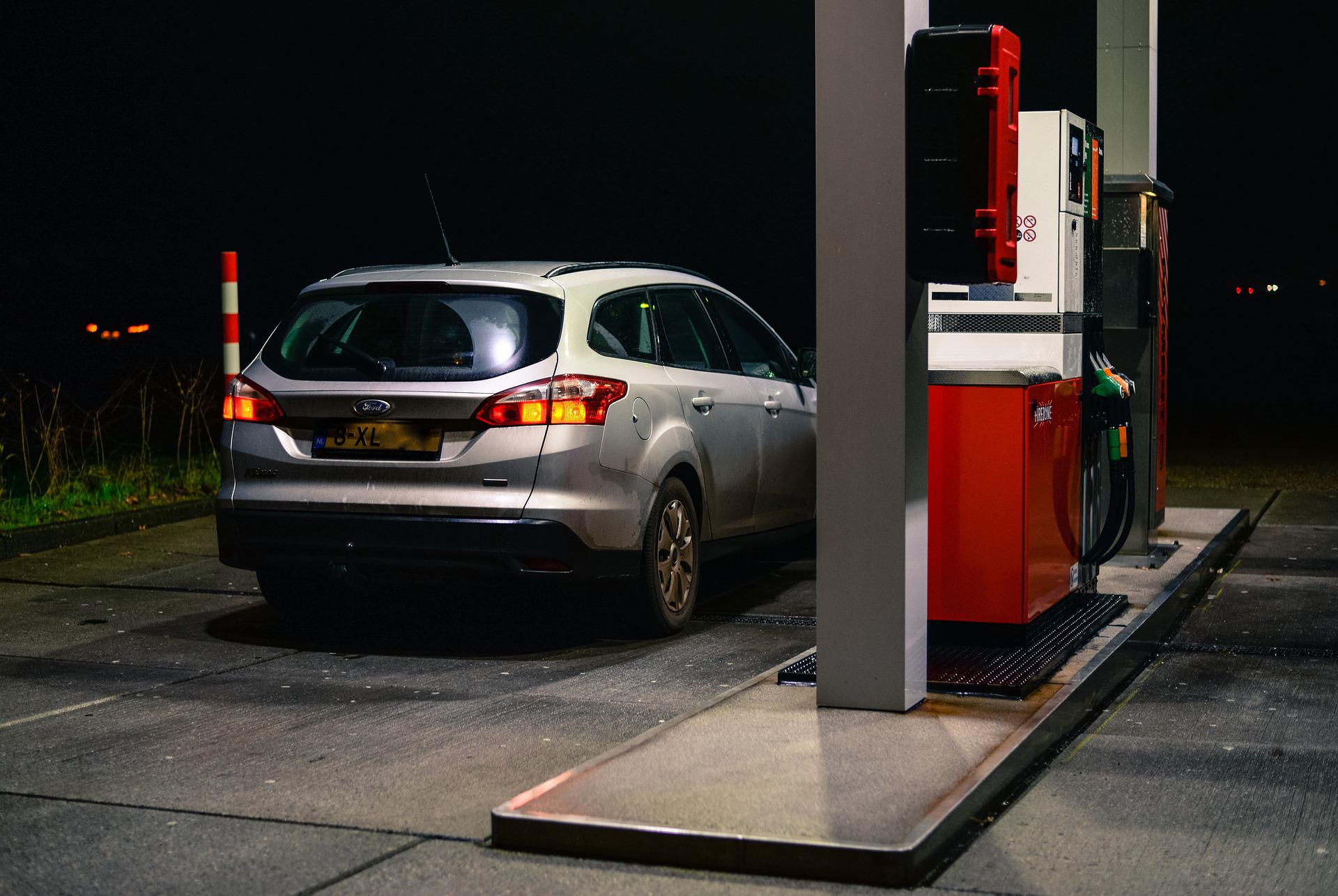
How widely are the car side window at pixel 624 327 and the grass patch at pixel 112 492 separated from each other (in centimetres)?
459

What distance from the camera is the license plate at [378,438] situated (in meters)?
6.96

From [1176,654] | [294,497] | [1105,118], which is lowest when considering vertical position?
[1176,654]

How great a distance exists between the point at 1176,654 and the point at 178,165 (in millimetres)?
26676

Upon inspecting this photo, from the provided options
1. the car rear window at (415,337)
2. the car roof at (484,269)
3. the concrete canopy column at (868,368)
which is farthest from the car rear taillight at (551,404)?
the concrete canopy column at (868,368)

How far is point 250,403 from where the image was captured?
7.33 m

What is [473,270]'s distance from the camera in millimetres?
7395

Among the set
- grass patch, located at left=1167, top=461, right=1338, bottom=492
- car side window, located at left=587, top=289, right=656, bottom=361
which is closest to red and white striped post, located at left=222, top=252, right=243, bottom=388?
car side window, located at left=587, top=289, right=656, bottom=361

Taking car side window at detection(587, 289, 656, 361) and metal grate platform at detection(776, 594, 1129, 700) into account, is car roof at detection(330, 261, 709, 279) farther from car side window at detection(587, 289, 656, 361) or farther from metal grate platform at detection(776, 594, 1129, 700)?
metal grate platform at detection(776, 594, 1129, 700)

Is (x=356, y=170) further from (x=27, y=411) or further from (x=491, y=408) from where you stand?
(x=491, y=408)

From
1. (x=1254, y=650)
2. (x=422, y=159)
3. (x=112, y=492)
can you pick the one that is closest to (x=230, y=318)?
(x=112, y=492)

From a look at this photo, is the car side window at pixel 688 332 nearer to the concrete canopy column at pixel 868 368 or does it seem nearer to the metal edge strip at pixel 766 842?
the concrete canopy column at pixel 868 368

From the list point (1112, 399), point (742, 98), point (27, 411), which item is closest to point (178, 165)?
point (27, 411)

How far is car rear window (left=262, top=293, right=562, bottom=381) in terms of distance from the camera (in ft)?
23.1

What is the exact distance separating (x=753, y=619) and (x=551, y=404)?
1753 mm
